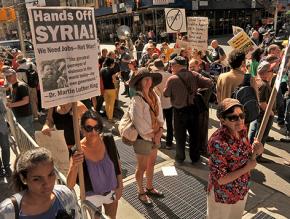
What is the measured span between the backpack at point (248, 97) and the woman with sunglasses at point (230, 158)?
189cm

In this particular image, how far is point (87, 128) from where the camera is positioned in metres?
2.98

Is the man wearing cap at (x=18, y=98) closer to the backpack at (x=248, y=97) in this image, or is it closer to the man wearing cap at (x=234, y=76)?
the man wearing cap at (x=234, y=76)

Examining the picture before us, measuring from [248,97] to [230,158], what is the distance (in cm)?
217

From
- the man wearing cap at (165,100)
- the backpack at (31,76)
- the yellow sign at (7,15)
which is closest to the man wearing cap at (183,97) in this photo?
the man wearing cap at (165,100)

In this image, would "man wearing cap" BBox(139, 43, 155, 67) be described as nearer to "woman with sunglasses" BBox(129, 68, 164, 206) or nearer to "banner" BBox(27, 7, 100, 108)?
"woman with sunglasses" BBox(129, 68, 164, 206)

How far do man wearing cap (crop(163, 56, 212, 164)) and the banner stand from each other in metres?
2.57

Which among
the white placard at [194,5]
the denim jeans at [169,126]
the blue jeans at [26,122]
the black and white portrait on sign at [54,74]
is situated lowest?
the denim jeans at [169,126]

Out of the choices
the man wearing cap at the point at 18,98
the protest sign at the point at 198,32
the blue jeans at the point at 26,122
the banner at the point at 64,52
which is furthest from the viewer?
the protest sign at the point at 198,32

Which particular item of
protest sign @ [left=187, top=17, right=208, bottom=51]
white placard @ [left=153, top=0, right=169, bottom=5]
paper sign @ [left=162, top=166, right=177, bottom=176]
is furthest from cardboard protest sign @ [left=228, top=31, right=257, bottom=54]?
white placard @ [left=153, top=0, right=169, bottom=5]

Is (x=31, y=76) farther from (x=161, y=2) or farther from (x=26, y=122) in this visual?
(x=161, y=2)

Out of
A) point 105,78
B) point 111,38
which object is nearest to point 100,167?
point 105,78

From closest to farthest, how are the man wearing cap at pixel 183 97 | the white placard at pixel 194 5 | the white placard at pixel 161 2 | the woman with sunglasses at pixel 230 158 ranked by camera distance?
the woman with sunglasses at pixel 230 158, the man wearing cap at pixel 183 97, the white placard at pixel 161 2, the white placard at pixel 194 5

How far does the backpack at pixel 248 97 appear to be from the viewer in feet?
15.9

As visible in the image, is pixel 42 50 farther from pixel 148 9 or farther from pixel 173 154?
pixel 148 9
